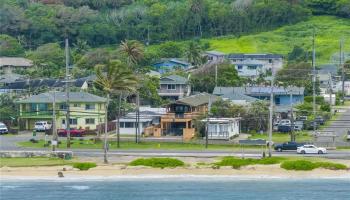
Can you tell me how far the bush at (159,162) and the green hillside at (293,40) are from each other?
70637 millimetres

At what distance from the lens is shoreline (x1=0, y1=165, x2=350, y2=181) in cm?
6019

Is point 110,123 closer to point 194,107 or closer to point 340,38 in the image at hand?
point 194,107

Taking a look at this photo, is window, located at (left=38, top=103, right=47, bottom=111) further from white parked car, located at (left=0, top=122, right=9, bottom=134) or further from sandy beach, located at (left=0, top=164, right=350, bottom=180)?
sandy beach, located at (left=0, top=164, right=350, bottom=180)

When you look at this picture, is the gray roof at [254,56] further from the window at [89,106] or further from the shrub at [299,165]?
the shrub at [299,165]

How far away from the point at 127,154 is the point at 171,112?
503 inches

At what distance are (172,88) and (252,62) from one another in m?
25.6

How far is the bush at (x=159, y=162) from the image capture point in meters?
62.4

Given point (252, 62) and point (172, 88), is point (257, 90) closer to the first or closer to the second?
point (172, 88)

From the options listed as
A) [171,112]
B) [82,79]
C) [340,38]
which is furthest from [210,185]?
[340,38]

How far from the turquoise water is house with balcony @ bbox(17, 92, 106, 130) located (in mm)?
23649

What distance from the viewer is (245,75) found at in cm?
12231

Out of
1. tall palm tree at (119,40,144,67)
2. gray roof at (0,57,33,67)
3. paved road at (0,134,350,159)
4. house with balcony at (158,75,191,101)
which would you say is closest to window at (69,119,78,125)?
paved road at (0,134,350,159)

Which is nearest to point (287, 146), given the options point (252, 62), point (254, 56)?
point (252, 62)

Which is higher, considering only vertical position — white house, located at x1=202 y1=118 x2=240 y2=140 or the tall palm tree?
the tall palm tree
